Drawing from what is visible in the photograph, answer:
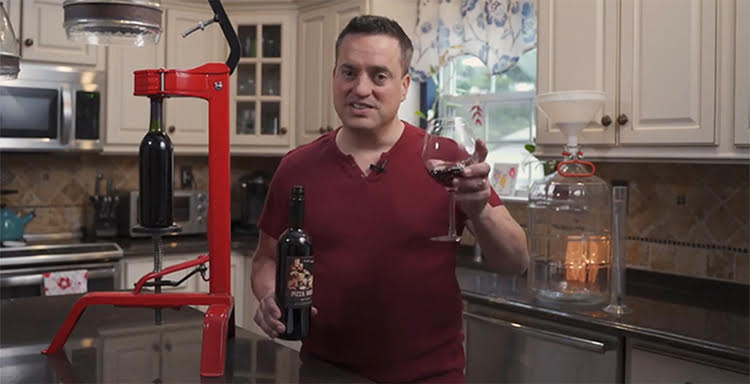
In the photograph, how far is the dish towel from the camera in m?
3.27

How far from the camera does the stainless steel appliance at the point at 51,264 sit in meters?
3.21

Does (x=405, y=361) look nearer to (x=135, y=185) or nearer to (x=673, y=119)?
(x=673, y=119)

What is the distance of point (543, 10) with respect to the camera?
Result: 9.02 ft

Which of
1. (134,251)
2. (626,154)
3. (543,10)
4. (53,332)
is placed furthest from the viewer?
(134,251)

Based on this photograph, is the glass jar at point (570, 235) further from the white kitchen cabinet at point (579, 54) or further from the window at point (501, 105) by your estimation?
the window at point (501, 105)

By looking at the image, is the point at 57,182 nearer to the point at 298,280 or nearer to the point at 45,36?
the point at 45,36

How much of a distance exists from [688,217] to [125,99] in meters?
2.78

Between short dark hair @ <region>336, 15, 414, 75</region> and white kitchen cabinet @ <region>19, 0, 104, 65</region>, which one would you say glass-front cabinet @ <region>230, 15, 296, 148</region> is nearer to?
white kitchen cabinet @ <region>19, 0, 104, 65</region>

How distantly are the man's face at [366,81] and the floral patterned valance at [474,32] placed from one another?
1618 mm

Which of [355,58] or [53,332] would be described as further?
[355,58]

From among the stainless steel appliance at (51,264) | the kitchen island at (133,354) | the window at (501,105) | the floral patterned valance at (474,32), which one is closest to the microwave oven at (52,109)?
the stainless steel appliance at (51,264)

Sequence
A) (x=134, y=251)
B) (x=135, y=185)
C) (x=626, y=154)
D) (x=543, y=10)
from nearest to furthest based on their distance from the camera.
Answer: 1. (x=626, y=154)
2. (x=543, y=10)
3. (x=134, y=251)
4. (x=135, y=185)

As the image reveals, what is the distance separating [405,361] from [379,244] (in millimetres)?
262

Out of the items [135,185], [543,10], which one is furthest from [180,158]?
[543,10]
